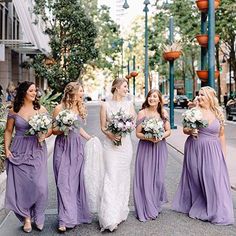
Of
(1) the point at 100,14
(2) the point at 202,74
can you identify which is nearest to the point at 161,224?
(2) the point at 202,74

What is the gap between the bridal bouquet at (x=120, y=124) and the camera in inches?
264

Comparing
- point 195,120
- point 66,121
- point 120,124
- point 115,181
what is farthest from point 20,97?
point 195,120

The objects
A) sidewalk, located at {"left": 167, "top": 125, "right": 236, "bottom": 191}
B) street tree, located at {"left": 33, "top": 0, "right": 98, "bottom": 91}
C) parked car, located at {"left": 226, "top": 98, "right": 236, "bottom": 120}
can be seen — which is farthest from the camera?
parked car, located at {"left": 226, "top": 98, "right": 236, "bottom": 120}

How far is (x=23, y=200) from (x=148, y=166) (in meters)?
1.72

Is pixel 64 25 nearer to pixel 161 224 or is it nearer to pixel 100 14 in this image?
pixel 100 14

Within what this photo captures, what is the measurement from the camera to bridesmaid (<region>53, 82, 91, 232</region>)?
6648 millimetres

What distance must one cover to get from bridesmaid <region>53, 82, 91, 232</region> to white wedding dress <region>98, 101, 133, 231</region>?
0.29m

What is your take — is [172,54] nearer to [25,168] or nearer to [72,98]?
[72,98]

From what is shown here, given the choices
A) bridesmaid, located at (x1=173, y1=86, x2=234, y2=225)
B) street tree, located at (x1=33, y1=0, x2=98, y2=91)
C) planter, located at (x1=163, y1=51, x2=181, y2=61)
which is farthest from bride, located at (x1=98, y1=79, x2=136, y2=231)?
street tree, located at (x1=33, y1=0, x2=98, y2=91)

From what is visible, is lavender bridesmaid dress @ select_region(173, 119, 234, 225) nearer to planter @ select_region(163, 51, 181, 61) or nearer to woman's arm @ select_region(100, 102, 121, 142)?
woman's arm @ select_region(100, 102, 121, 142)

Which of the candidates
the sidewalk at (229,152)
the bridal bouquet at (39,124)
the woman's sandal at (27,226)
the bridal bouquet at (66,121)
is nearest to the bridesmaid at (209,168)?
the bridal bouquet at (66,121)

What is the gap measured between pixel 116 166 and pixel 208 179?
4.20 feet

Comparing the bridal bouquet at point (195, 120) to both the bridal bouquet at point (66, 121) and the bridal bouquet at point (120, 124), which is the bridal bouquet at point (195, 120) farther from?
the bridal bouquet at point (66, 121)

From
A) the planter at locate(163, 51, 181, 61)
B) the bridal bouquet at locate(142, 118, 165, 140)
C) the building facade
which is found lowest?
the bridal bouquet at locate(142, 118, 165, 140)
